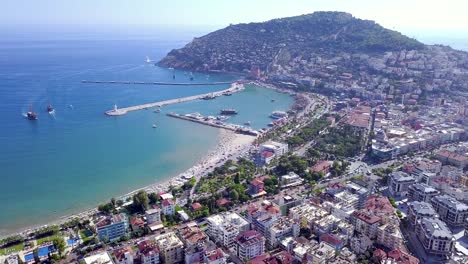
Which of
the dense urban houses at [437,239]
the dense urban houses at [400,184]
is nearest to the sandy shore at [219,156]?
the dense urban houses at [400,184]

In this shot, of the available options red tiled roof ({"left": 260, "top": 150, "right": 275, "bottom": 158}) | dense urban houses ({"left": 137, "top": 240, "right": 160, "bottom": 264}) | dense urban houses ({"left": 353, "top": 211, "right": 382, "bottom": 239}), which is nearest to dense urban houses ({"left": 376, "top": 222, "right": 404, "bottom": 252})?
dense urban houses ({"left": 353, "top": 211, "right": 382, "bottom": 239})

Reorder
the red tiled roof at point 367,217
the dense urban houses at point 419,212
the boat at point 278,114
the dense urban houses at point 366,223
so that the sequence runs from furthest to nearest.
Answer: the boat at point 278,114
the dense urban houses at point 419,212
the red tiled roof at point 367,217
the dense urban houses at point 366,223

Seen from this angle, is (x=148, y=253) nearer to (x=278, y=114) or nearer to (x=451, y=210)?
(x=451, y=210)

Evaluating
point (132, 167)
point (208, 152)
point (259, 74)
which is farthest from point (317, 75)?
point (132, 167)

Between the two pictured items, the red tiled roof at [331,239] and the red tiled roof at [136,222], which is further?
the red tiled roof at [136,222]

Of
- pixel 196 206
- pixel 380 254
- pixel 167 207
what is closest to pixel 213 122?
pixel 196 206

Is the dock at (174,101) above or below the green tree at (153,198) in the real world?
above

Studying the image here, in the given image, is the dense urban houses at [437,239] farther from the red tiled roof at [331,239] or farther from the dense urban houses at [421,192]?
the red tiled roof at [331,239]
